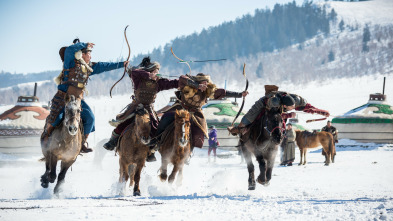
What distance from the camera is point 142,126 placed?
375 inches

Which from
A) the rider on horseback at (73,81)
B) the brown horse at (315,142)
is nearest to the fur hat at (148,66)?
the rider on horseback at (73,81)

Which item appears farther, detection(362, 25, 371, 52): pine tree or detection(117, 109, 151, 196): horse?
detection(362, 25, 371, 52): pine tree

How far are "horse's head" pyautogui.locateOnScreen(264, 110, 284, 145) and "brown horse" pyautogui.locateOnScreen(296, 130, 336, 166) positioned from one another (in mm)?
11638

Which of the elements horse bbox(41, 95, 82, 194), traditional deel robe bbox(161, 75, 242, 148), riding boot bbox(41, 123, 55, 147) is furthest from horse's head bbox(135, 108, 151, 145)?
riding boot bbox(41, 123, 55, 147)

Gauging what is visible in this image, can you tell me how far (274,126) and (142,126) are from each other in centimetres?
232

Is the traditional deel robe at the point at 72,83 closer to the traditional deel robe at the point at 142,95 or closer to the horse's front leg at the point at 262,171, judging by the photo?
the traditional deel robe at the point at 142,95

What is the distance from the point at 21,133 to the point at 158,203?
62.3 feet

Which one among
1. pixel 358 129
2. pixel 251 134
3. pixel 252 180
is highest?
pixel 251 134

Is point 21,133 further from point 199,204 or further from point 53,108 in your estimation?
point 199,204

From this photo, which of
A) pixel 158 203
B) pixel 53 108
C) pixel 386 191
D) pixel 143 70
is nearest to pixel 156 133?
pixel 143 70

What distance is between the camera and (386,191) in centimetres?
1084

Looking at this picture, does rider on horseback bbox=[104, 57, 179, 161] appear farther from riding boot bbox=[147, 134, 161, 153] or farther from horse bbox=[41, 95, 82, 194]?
horse bbox=[41, 95, 82, 194]

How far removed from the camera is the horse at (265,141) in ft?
31.7

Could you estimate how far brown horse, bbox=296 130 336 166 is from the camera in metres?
21.1
